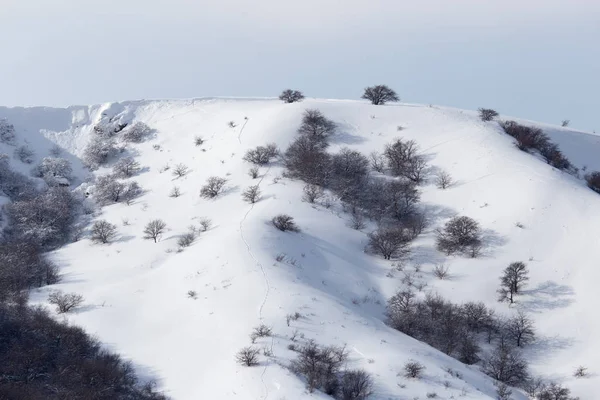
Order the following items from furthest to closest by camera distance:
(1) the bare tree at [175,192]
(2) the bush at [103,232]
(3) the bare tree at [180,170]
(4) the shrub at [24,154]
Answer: (4) the shrub at [24,154] < (3) the bare tree at [180,170] < (1) the bare tree at [175,192] < (2) the bush at [103,232]

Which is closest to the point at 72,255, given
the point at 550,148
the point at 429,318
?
the point at 429,318

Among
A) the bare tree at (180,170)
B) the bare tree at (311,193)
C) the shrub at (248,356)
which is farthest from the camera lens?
the bare tree at (180,170)

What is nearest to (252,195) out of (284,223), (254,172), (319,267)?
(254,172)

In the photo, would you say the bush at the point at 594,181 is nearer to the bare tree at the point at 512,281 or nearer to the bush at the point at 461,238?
the bush at the point at 461,238

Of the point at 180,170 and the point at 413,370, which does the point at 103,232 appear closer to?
the point at 180,170

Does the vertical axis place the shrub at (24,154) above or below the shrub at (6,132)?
below

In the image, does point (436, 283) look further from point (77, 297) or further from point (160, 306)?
point (77, 297)

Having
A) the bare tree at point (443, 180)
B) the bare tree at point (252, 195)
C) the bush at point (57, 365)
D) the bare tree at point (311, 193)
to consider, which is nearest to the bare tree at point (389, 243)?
the bare tree at point (311, 193)
